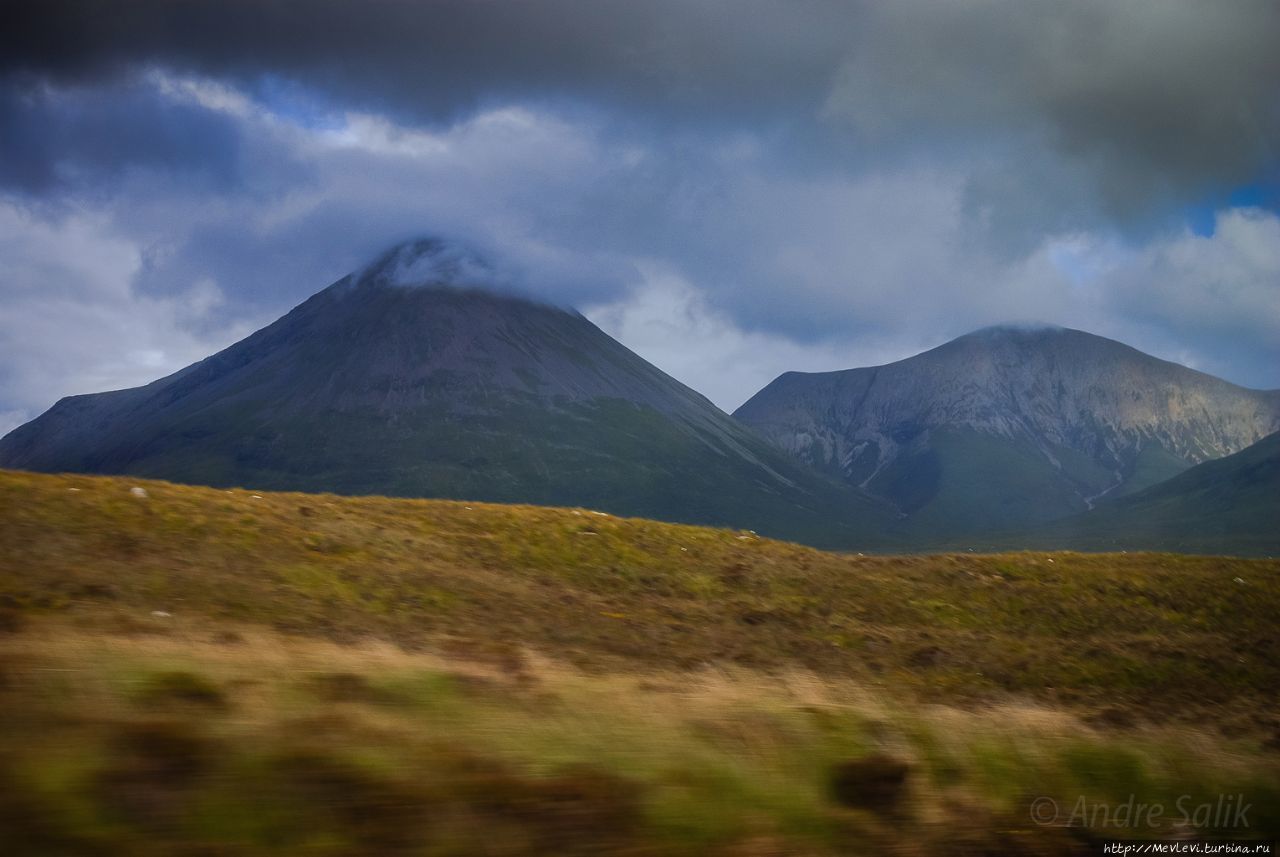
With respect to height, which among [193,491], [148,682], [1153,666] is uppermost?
[193,491]

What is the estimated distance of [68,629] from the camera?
1200 cm

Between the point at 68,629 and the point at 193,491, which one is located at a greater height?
the point at 193,491

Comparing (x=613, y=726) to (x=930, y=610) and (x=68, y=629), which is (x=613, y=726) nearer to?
(x=68, y=629)

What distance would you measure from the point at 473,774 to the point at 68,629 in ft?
21.7

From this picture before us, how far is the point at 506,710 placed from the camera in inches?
412

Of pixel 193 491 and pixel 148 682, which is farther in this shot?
pixel 193 491

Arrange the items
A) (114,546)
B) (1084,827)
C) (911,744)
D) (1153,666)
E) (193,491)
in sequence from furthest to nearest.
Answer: (193,491) → (1153,666) → (114,546) → (911,744) → (1084,827)

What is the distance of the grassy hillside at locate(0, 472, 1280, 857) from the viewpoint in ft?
25.7

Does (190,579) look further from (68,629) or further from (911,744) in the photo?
(911,744)

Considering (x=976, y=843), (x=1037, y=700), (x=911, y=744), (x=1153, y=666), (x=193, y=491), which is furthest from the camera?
(x=193, y=491)

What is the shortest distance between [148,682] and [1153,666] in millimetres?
28278

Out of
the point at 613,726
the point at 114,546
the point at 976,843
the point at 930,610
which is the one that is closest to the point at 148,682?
the point at 613,726

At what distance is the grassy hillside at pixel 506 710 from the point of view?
7.83 m

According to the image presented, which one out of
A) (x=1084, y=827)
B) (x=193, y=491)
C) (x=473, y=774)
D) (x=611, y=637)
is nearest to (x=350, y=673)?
(x=473, y=774)
